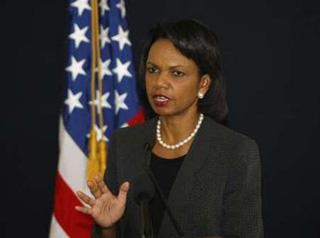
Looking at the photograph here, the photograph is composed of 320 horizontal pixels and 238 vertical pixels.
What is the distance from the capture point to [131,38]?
2.75 metres

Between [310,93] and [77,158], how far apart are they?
4.50 feet

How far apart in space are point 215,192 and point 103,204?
0.33 metres

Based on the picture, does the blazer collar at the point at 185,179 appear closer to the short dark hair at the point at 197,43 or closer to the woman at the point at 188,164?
the woman at the point at 188,164

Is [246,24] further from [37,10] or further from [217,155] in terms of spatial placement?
[217,155]

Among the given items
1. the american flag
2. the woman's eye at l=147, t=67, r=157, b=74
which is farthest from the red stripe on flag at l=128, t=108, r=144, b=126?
the woman's eye at l=147, t=67, r=157, b=74

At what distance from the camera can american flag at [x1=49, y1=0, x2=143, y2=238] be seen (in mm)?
2312

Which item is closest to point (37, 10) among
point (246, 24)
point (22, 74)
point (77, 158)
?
point (22, 74)

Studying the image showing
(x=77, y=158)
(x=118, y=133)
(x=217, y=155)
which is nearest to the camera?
(x=217, y=155)

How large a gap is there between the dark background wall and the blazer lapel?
52.1 inches

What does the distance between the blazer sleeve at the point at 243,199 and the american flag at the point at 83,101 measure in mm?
1039

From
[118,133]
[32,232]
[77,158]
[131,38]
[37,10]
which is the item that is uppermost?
[37,10]

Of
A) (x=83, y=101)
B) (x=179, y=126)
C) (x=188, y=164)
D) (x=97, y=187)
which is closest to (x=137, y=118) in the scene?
(x=83, y=101)

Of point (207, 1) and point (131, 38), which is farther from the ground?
point (207, 1)

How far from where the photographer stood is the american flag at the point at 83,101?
231 centimetres
